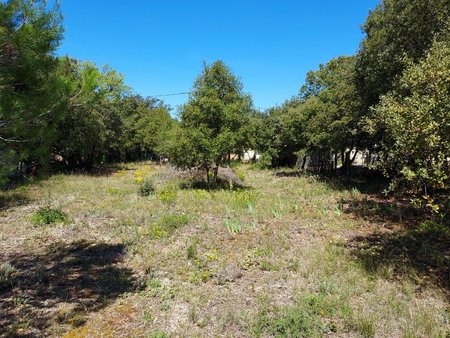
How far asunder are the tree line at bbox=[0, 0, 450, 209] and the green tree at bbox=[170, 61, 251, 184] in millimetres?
61

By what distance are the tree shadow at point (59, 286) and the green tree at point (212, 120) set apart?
926 cm

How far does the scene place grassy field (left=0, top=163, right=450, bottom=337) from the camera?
17.3ft

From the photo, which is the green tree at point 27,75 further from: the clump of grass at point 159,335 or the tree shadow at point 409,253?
the tree shadow at point 409,253

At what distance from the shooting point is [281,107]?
31.8m

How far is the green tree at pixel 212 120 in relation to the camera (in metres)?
17.3

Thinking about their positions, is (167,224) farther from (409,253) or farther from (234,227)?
(409,253)

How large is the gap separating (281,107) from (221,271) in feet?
87.5

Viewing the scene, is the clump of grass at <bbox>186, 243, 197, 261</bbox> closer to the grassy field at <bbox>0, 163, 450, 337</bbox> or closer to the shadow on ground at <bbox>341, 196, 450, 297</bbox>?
the grassy field at <bbox>0, 163, 450, 337</bbox>

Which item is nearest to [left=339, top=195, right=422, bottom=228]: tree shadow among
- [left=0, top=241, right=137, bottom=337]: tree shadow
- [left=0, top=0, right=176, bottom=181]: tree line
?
[left=0, top=241, right=137, bottom=337]: tree shadow

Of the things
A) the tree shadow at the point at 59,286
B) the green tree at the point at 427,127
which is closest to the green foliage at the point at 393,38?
the green tree at the point at 427,127

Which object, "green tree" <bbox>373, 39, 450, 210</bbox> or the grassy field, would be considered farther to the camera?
"green tree" <bbox>373, 39, 450, 210</bbox>

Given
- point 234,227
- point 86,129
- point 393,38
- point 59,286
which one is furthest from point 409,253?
point 86,129

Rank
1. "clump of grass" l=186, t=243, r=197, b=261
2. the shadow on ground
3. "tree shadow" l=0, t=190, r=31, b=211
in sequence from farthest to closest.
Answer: "tree shadow" l=0, t=190, r=31, b=211, "clump of grass" l=186, t=243, r=197, b=261, the shadow on ground

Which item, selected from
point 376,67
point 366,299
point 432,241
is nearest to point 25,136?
point 366,299
